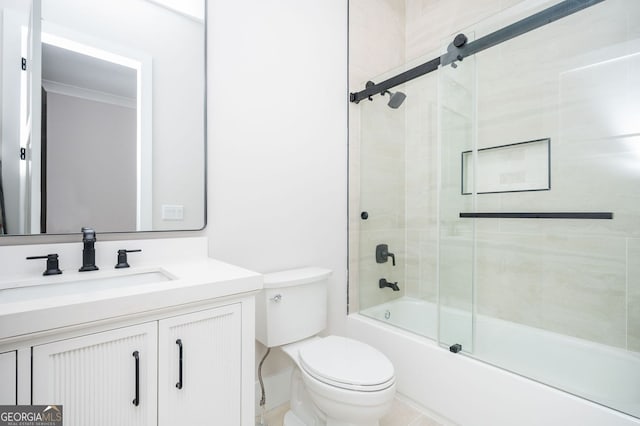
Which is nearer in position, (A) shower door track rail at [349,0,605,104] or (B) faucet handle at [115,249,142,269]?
(B) faucet handle at [115,249,142,269]

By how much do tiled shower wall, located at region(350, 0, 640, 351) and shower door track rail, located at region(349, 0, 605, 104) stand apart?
0.07 metres

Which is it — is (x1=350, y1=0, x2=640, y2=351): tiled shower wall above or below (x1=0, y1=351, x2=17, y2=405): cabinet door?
above

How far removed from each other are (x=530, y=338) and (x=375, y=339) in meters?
0.88

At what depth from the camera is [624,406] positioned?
43.1 inches

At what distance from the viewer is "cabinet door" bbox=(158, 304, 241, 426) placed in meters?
0.85

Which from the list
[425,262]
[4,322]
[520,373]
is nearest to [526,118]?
[425,262]

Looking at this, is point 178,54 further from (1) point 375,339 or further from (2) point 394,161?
(1) point 375,339

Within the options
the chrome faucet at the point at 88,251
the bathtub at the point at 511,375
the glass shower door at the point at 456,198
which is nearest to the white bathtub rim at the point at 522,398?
the bathtub at the point at 511,375

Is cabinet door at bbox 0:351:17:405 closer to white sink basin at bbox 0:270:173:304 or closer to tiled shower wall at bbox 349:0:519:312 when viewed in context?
white sink basin at bbox 0:270:173:304

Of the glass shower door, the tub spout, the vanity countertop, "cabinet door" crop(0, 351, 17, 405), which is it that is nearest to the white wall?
the tub spout

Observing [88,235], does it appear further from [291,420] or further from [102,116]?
[291,420]

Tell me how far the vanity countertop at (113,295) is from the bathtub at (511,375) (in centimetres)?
112

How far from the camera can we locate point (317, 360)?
1.28 metres

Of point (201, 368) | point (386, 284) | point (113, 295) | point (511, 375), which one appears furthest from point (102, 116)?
point (511, 375)
